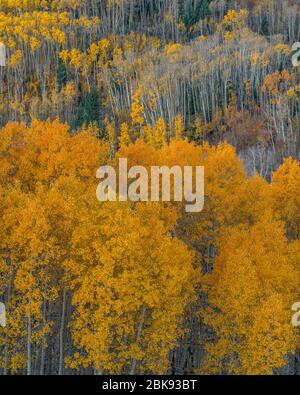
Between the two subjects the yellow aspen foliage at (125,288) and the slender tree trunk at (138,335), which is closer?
the yellow aspen foliage at (125,288)

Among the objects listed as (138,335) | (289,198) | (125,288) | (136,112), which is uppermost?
(136,112)

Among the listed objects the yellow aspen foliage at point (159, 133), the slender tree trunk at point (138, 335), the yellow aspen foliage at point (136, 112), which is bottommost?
the slender tree trunk at point (138, 335)

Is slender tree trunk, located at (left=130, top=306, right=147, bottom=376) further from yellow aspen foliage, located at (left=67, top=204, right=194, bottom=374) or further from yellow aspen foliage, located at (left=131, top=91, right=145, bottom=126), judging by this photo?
yellow aspen foliage, located at (left=131, top=91, right=145, bottom=126)

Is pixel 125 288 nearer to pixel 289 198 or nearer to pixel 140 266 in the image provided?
pixel 140 266

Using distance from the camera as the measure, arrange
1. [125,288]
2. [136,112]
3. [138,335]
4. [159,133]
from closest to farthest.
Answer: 1. [125,288]
2. [138,335]
3. [159,133]
4. [136,112]

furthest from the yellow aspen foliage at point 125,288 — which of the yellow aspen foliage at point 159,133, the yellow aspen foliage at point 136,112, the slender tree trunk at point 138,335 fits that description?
the yellow aspen foliage at point 136,112

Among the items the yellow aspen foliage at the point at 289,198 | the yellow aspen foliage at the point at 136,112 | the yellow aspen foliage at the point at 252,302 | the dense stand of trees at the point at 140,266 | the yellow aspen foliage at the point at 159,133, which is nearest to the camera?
the dense stand of trees at the point at 140,266

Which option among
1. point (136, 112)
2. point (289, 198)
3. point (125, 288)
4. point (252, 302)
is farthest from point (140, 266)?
point (136, 112)

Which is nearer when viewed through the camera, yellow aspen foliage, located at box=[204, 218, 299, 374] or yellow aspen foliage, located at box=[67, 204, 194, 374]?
yellow aspen foliage, located at box=[67, 204, 194, 374]

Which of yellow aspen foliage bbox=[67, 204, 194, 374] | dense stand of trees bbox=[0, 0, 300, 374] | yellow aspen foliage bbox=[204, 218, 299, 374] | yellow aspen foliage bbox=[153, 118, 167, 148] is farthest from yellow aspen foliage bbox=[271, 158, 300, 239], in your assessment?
yellow aspen foliage bbox=[153, 118, 167, 148]

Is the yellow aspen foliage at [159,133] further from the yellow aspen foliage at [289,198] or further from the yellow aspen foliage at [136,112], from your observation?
the yellow aspen foliage at [289,198]

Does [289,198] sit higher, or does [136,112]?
[136,112]

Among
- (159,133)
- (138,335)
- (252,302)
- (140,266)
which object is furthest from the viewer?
(159,133)
